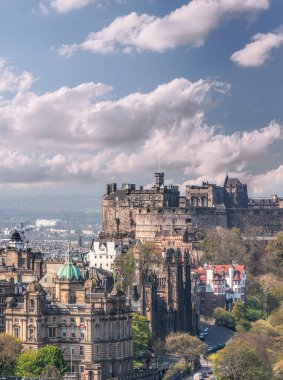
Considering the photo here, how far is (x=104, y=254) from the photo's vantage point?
158 m

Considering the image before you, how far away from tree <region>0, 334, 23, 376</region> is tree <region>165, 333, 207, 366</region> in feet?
65.8

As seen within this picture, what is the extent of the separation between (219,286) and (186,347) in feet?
A: 102

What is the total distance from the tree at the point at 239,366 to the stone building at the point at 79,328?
8.63m

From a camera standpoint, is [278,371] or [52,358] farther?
[278,371]

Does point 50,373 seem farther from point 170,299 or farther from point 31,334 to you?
point 170,299

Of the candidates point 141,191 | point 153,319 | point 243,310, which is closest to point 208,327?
point 243,310

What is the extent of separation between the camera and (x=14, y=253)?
460 feet

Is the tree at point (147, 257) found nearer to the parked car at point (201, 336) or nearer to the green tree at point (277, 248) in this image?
the parked car at point (201, 336)

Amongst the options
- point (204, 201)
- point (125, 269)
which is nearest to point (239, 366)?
point (125, 269)

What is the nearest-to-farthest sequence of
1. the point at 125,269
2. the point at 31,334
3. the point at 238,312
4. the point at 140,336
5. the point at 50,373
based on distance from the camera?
1. the point at 50,373
2. the point at 31,334
3. the point at 140,336
4. the point at 125,269
5. the point at 238,312

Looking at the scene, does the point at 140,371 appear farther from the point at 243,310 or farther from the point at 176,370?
the point at 243,310

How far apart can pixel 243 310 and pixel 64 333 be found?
40.1 metres

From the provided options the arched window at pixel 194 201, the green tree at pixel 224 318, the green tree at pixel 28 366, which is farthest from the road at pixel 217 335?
the arched window at pixel 194 201

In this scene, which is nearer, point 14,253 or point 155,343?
point 155,343
